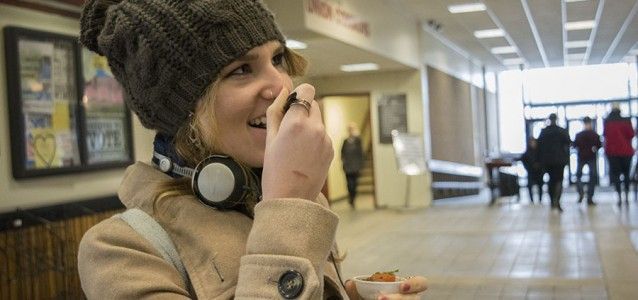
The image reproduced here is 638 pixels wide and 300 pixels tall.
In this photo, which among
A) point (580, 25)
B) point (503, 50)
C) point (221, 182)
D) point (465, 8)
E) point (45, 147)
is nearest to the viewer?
point (221, 182)

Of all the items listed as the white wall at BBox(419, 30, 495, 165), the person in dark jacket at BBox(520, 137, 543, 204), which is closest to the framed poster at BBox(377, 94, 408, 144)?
the white wall at BBox(419, 30, 495, 165)

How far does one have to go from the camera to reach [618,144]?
1175 centimetres

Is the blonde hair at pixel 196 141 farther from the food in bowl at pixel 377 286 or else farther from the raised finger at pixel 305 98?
the food in bowl at pixel 377 286

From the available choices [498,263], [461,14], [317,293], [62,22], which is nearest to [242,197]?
[317,293]

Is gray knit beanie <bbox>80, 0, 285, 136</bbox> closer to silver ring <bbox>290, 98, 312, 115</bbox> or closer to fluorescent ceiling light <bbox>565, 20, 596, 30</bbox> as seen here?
silver ring <bbox>290, 98, 312, 115</bbox>

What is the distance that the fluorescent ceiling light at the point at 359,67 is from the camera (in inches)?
526

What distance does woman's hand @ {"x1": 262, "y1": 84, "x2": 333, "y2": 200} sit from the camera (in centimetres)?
100

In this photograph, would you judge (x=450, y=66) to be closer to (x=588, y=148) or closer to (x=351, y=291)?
(x=588, y=148)

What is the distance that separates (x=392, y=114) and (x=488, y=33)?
3.44m

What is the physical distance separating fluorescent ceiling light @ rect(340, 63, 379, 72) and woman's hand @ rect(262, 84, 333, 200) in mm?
12273

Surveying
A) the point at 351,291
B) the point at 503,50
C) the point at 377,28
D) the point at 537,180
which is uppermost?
the point at 503,50

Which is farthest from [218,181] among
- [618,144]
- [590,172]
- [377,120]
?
[377,120]

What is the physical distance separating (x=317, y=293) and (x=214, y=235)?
19cm

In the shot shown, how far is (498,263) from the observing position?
7.60 metres
